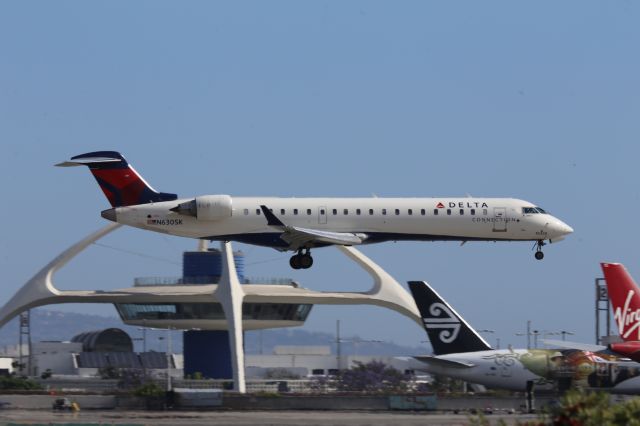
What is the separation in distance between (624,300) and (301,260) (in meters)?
15.4

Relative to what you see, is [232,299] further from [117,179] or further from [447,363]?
[447,363]

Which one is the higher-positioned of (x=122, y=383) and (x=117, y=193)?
(x=117, y=193)

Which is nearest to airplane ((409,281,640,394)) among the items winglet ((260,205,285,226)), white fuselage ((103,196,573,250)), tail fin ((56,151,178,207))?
white fuselage ((103,196,573,250))

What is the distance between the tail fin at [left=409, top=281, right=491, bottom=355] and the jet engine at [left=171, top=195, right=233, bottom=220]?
10.5 m

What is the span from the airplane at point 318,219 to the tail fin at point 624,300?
8870mm

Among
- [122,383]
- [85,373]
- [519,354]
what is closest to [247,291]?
[85,373]

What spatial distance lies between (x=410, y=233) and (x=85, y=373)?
64.1 meters

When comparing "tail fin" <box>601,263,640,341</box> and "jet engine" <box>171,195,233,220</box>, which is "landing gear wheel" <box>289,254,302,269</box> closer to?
"jet engine" <box>171,195,233,220</box>

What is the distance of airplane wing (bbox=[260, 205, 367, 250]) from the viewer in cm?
5728

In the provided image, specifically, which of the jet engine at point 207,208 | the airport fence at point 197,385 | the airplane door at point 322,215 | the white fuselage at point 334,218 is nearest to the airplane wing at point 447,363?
the white fuselage at point 334,218

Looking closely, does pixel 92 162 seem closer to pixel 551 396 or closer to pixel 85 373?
pixel 551 396

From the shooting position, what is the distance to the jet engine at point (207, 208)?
2307 inches

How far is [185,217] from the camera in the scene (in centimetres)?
5897

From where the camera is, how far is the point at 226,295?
109188 mm
